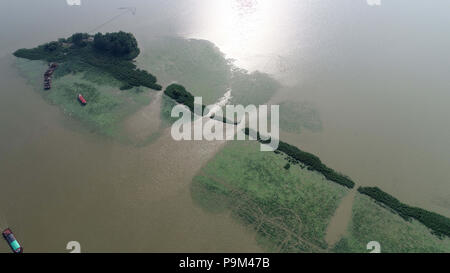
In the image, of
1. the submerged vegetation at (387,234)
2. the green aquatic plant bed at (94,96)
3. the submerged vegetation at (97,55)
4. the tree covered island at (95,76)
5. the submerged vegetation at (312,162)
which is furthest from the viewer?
the submerged vegetation at (97,55)

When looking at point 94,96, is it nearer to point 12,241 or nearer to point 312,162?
point 12,241

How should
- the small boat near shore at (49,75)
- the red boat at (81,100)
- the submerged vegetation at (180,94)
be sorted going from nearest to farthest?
the submerged vegetation at (180,94), the red boat at (81,100), the small boat near shore at (49,75)

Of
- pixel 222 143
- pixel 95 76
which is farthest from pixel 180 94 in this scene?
pixel 95 76

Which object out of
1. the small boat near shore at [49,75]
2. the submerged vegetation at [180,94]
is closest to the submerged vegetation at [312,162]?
the submerged vegetation at [180,94]

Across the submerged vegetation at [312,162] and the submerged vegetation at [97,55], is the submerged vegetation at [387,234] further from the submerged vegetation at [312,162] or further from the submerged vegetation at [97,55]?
the submerged vegetation at [97,55]

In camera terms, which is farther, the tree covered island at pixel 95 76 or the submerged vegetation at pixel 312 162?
the tree covered island at pixel 95 76

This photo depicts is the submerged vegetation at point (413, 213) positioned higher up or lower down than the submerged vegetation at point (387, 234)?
higher up

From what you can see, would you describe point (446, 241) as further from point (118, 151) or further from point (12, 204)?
point (12, 204)

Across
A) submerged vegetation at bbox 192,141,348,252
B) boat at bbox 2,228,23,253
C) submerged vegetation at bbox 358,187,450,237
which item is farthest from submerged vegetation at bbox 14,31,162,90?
submerged vegetation at bbox 358,187,450,237
